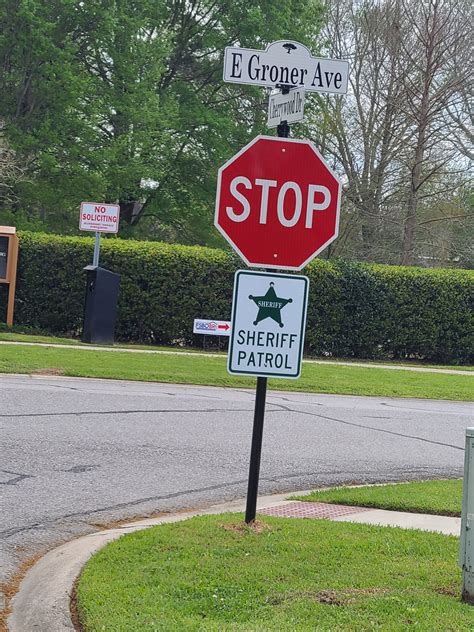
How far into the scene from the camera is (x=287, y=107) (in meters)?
6.15

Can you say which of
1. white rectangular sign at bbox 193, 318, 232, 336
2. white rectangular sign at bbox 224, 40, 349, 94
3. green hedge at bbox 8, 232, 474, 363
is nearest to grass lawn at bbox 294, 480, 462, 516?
white rectangular sign at bbox 224, 40, 349, 94

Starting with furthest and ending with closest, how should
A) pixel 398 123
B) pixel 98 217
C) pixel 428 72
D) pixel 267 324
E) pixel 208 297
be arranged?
1. pixel 398 123
2. pixel 428 72
3. pixel 208 297
4. pixel 98 217
5. pixel 267 324

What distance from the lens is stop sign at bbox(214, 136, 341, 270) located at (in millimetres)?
5902

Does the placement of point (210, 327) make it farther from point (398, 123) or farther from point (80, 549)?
point (80, 549)

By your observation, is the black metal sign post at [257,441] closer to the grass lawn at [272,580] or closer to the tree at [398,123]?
the grass lawn at [272,580]

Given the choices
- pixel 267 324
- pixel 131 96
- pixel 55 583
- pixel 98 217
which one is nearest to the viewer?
pixel 55 583

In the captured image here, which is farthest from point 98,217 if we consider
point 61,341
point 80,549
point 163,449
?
point 80,549

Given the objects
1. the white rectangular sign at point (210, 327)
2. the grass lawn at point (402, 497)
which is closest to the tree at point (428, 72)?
the white rectangular sign at point (210, 327)

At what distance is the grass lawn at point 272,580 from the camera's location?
441cm

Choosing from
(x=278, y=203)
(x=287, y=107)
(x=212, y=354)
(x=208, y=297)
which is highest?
(x=287, y=107)

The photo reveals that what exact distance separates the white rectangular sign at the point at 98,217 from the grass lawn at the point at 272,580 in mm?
12453

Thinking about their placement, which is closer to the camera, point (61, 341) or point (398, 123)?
point (61, 341)

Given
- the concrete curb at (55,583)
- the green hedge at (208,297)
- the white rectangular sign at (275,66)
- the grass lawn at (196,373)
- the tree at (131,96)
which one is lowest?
the concrete curb at (55,583)

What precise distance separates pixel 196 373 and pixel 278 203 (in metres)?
10.5
